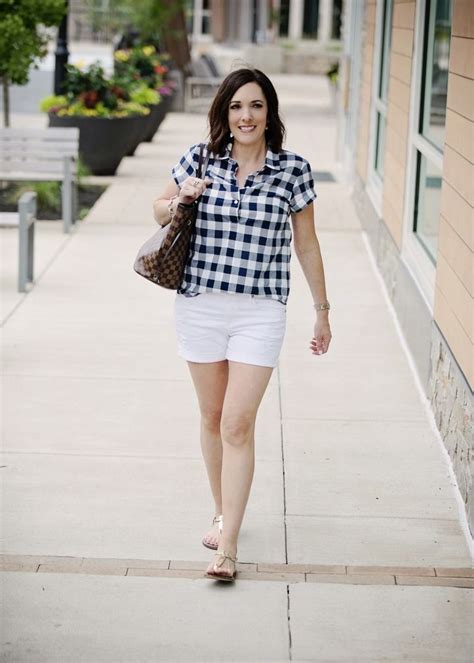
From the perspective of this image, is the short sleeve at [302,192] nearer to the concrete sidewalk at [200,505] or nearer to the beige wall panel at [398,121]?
the concrete sidewalk at [200,505]

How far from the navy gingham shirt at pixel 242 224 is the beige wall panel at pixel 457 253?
135cm

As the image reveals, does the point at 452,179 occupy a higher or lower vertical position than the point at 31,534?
higher

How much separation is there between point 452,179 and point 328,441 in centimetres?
149

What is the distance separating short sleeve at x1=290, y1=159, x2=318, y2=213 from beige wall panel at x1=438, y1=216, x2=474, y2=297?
A: 4.19ft

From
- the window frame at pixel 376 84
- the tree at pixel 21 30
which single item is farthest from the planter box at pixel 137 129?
the window frame at pixel 376 84

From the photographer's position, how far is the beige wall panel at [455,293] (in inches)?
217

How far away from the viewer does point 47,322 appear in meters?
8.46

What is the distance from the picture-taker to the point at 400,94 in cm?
935

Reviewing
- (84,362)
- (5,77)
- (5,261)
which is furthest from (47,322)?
(5,77)

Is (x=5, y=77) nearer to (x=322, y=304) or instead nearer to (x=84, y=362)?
(x=84, y=362)

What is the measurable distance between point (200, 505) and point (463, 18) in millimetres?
2763

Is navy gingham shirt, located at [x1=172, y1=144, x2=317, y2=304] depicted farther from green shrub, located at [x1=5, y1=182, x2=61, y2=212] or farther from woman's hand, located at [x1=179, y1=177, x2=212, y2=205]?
green shrub, located at [x1=5, y1=182, x2=61, y2=212]

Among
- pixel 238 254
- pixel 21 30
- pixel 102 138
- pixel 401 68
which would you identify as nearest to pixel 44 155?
pixel 21 30

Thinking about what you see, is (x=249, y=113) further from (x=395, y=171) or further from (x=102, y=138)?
(x=102, y=138)
